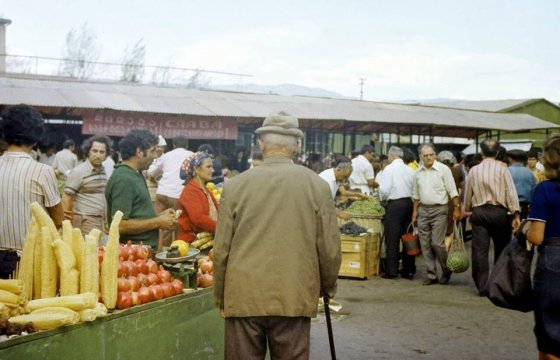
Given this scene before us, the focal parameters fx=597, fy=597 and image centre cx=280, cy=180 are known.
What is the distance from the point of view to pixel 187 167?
6344 mm

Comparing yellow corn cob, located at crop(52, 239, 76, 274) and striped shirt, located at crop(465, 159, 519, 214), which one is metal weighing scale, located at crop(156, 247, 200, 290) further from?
striped shirt, located at crop(465, 159, 519, 214)

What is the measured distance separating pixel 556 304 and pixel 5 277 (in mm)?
3894

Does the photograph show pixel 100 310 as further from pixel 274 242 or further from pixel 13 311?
pixel 274 242

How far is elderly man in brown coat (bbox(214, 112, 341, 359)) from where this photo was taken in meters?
3.37

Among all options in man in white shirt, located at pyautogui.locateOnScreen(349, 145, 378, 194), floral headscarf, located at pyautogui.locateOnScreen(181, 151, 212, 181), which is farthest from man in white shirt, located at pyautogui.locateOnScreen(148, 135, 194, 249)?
man in white shirt, located at pyautogui.locateOnScreen(349, 145, 378, 194)

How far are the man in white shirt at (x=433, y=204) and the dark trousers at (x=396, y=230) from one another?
336mm

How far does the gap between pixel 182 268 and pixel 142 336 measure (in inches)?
30.4

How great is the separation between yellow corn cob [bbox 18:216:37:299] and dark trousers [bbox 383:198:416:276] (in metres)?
6.90

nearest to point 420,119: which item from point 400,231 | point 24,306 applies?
point 400,231

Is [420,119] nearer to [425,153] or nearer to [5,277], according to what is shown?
[425,153]

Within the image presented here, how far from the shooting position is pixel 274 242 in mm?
3377

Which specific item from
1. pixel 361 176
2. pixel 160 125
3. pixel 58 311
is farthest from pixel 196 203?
pixel 160 125

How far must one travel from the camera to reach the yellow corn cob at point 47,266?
3828 mm

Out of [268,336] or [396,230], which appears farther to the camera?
[396,230]
